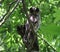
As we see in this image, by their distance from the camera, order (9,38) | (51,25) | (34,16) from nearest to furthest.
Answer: (51,25)
(34,16)
(9,38)

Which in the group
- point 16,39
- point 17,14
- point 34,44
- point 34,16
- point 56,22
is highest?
point 56,22

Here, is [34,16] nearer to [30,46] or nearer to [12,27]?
[30,46]

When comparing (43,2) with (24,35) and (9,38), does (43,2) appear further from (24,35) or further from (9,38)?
(24,35)

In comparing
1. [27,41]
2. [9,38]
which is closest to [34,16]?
[27,41]

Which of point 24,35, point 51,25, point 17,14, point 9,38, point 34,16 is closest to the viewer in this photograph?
point 51,25

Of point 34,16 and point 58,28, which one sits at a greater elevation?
point 58,28

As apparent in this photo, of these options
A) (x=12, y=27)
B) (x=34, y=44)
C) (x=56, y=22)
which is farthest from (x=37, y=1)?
(x=56, y=22)

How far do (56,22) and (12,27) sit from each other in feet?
9.68

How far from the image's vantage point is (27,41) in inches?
84.0

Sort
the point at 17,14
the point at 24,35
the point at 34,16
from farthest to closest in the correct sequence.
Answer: the point at 17,14 < the point at 24,35 < the point at 34,16

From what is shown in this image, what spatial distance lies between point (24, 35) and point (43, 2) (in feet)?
7.03

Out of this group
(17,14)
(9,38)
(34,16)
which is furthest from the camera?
(17,14)

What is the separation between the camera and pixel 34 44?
2.21 m

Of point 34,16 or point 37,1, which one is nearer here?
point 34,16
